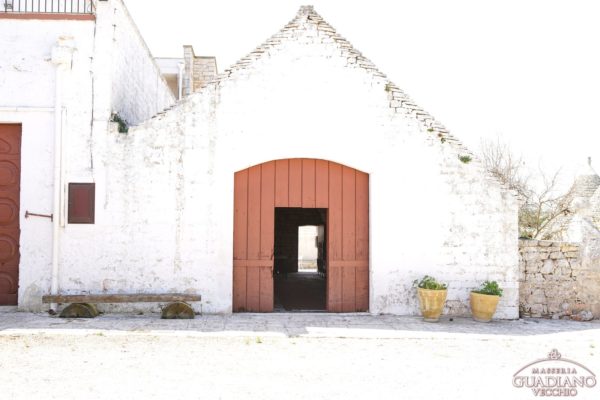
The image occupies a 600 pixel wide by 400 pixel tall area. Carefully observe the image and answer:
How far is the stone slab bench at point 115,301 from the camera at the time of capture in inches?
330

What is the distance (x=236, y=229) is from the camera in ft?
30.1

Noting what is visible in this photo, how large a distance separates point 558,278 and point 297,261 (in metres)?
11.8

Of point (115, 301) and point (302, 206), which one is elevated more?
point (302, 206)

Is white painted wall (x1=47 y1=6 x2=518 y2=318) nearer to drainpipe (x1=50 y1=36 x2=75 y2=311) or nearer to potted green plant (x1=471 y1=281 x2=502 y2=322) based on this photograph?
drainpipe (x1=50 y1=36 x2=75 y2=311)

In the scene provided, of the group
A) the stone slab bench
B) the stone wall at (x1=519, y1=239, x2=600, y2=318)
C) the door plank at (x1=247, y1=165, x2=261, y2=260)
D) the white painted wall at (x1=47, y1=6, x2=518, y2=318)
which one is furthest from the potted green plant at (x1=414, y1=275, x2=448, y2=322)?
the stone slab bench

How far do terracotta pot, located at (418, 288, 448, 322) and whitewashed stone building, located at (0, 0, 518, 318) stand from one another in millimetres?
473

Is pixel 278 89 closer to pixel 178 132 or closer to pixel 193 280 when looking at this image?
pixel 178 132

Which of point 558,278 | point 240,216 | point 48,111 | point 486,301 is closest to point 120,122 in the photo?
point 48,111

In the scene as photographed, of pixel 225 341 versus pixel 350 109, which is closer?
pixel 225 341

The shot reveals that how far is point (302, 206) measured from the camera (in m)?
9.41

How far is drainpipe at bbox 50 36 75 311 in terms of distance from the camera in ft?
28.3

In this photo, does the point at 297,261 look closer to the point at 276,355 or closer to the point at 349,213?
the point at 349,213

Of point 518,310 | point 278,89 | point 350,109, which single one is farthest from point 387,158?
point 518,310

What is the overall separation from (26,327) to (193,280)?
2510 mm
